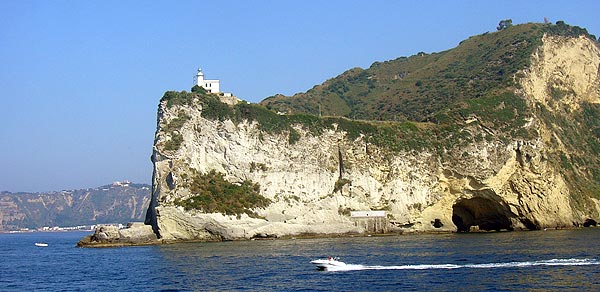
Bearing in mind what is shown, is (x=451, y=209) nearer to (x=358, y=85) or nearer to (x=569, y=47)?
(x=569, y=47)

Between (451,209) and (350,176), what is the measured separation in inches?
452

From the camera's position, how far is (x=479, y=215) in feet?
281

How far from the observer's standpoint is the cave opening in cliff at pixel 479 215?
8262 centimetres

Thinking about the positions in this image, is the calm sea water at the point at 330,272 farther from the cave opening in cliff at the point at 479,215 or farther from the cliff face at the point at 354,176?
the cave opening in cliff at the point at 479,215

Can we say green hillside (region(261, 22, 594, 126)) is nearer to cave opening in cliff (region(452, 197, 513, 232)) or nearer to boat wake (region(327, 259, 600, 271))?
cave opening in cliff (region(452, 197, 513, 232))

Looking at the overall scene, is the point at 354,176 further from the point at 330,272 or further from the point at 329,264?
the point at 330,272

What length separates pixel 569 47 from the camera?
106125 millimetres

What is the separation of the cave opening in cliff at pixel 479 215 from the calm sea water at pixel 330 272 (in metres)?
17.8

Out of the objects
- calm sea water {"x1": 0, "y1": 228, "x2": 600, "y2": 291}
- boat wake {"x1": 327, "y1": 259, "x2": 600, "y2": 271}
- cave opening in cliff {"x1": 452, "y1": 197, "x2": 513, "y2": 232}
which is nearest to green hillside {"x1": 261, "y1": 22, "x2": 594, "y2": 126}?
cave opening in cliff {"x1": 452, "y1": 197, "x2": 513, "y2": 232}

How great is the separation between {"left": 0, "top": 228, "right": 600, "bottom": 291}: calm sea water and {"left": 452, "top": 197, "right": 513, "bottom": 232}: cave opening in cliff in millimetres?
17758

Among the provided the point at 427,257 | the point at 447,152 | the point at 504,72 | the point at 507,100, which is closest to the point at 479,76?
the point at 504,72

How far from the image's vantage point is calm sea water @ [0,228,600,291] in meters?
37.5

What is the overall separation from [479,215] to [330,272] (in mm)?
46099

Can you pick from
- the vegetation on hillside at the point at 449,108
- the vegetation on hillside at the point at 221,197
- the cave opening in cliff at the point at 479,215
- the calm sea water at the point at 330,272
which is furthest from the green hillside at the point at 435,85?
the calm sea water at the point at 330,272
